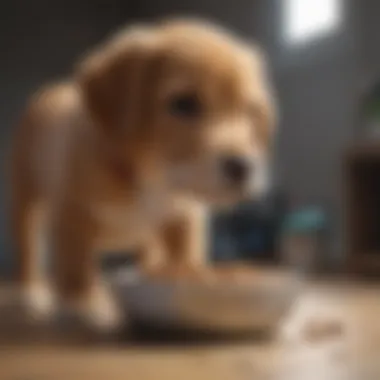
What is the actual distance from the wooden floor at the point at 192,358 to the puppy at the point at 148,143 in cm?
22

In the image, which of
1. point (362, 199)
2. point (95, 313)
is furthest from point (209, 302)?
point (362, 199)

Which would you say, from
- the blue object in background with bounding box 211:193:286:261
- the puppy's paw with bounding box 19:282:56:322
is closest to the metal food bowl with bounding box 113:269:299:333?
the puppy's paw with bounding box 19:282:56:322

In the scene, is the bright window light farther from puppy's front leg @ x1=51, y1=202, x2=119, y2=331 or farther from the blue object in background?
puppy's front leg @ x1=51, y1=202, x2=119, y2=331

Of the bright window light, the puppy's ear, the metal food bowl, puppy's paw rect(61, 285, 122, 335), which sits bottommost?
the metal food bowl

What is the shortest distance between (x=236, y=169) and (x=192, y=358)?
380 mm

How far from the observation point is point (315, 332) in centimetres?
85

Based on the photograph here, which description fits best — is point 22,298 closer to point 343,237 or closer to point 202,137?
point 202,137

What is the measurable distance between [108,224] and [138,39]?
9.4 inches

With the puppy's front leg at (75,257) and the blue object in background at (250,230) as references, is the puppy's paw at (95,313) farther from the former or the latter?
the blue object in background at (250,230)

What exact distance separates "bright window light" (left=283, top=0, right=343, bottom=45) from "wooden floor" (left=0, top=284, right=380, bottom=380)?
2298 millimetres

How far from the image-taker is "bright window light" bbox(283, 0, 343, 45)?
304 centimetres

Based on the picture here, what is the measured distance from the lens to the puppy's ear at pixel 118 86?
107cm

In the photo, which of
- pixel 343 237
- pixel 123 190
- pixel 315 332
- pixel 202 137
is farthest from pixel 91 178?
pixel 343 237

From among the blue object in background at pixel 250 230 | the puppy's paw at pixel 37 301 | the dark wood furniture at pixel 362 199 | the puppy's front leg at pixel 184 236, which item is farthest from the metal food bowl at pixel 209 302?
the blue object in background at pixel 250 230
